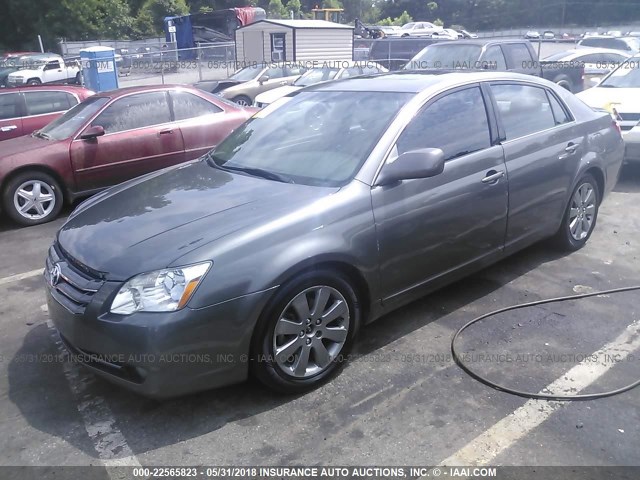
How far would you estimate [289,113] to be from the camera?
4316 mm

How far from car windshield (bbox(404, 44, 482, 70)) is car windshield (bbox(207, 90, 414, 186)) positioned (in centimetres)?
778

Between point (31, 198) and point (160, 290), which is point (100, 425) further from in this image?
point (31, 198)

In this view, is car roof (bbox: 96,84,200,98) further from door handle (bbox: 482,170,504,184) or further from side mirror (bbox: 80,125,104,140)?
door handle (bbox: 482,170,504,184)

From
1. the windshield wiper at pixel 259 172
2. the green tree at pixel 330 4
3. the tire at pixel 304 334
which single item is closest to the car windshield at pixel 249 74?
the windshield wiper at pixel 259 172

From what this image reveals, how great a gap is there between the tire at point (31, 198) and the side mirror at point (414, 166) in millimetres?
4854

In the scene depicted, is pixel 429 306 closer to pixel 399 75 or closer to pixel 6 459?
pixel 399 75

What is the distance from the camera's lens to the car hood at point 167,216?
9.60 feet

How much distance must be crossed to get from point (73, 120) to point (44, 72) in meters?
18.1

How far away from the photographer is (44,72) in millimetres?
22781

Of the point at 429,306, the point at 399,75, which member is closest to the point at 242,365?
the point at 429,306

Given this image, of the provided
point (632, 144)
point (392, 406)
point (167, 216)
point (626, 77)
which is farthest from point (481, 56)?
point (392, 406)

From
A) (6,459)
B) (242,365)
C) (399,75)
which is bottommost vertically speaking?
(6,459)

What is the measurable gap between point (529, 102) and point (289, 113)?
75.4 inches

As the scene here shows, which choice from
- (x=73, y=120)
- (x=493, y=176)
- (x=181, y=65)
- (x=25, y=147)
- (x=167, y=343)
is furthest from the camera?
(x=181, y=65)
